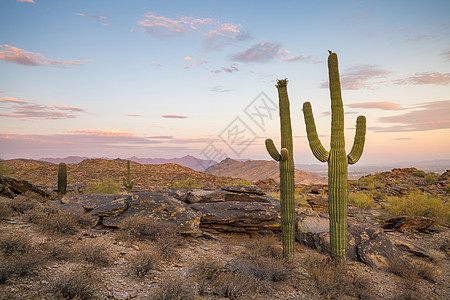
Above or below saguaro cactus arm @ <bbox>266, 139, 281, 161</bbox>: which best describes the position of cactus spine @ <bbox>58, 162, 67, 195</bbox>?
below

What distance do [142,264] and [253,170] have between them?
2240 inches

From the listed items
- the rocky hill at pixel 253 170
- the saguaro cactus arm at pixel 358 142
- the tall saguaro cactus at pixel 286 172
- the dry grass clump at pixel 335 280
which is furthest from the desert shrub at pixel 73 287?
the rocky hill at pixel 253 170

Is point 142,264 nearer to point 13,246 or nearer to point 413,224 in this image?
point 13,246

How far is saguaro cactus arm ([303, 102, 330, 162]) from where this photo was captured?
7570mm

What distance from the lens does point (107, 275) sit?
5652 mm

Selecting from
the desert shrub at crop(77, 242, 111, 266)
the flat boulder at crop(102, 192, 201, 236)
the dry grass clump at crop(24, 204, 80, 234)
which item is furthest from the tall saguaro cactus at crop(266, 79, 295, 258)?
the dry grass clump at crop(24, 204, 80, 234)

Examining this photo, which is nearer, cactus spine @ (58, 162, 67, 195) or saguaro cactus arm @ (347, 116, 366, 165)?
Answer: saguaro cactus arm @ (347, 116, 366, 165)

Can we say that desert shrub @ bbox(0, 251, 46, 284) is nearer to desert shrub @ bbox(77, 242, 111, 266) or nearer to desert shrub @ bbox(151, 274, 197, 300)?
desert shrub @ bbox(77, 242, 111, 266)

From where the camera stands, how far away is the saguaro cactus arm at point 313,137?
757 centimetres

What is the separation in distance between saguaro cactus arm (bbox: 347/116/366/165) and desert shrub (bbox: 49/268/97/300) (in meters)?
7.29

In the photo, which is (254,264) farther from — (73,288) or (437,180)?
(437,180)

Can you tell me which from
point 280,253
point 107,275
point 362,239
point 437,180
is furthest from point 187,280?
point 437,180

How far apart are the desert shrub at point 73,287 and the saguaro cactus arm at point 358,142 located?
23.9 ft

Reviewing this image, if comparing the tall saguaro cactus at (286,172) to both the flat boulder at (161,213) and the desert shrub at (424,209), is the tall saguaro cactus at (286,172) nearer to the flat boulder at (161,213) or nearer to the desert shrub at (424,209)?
the flat boulder at (161,213)
